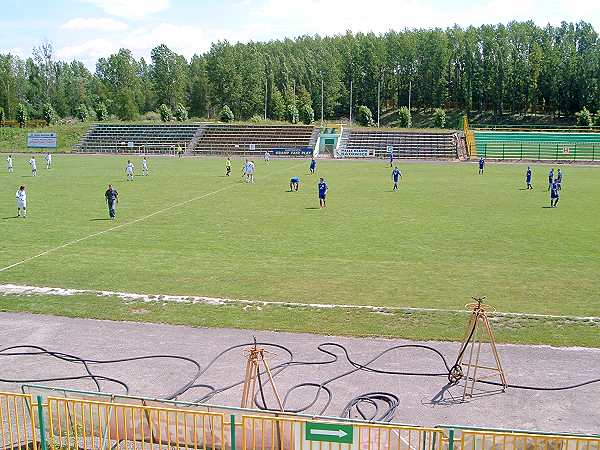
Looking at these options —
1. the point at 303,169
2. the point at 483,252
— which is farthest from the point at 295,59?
the point at 483,252

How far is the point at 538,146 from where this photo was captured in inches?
2643

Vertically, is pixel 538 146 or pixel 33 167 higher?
pixel 538 146

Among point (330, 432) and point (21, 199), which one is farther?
point (21, 199)

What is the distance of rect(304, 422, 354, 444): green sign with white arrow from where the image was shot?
7074 millimetres

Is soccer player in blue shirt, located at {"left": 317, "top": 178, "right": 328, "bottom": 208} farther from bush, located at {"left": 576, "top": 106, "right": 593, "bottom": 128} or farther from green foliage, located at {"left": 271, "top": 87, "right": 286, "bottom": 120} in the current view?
Result: green foliage, located at {"left": 271, "top": 87, "right": 286, "bottom": 120}

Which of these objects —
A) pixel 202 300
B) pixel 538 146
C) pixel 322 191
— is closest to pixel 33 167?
pixel 322 191

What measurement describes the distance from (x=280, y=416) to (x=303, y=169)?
148ft

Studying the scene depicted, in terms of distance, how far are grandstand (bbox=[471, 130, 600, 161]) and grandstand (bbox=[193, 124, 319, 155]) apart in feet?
62.6

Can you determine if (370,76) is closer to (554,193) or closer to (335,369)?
(554,193)

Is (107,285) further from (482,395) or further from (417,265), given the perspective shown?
(482,395)

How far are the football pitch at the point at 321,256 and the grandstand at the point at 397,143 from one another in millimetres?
28689

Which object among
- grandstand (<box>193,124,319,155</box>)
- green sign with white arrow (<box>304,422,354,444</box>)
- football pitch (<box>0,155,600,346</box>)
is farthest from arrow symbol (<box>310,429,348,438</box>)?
grandstand (<box>193,124,319,155</box>)

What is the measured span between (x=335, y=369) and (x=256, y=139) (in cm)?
6434

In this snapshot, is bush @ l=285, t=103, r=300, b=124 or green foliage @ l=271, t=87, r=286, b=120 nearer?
bush @ l=285, t=103, r=300, b=124
